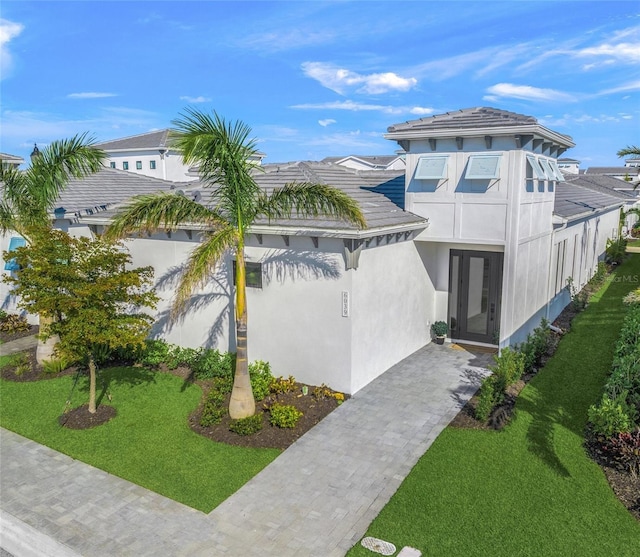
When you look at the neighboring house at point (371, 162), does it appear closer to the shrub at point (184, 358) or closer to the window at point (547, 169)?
the window at point (547, 169)

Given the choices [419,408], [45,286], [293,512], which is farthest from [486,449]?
[45,286]

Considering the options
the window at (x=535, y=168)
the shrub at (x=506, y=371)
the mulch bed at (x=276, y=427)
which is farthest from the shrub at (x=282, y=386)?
the window at (x=535, y=168)

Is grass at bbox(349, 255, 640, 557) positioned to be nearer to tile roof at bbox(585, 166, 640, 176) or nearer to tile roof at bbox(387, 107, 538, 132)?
tile roof at bbox(387, 107, 538, 132)

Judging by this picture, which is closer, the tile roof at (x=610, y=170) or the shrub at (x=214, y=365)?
the shrub at (x=214, y=365)

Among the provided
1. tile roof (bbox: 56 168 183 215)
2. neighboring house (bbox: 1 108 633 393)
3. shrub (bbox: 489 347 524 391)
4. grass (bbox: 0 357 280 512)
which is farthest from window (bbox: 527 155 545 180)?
tile roof (bbox: 56 168 183 215)

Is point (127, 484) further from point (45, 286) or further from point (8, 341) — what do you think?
point (8, 341)

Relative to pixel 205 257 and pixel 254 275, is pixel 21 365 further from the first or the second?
pixel 205 257
